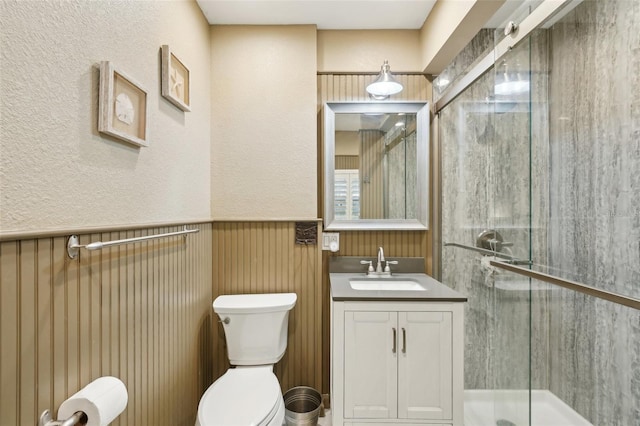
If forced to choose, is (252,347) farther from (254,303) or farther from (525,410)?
(525,410)

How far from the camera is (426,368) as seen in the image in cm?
152

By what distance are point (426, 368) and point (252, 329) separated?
38.4 inches

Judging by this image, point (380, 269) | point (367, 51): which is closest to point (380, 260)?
point (380, 269)

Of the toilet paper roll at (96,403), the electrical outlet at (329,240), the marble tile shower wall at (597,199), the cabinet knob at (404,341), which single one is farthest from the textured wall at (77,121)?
the marble tile shower wall at (597,199)

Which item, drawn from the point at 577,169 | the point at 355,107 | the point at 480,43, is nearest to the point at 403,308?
the point at 577,169

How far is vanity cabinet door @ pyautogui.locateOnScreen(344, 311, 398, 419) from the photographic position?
153 centimetres

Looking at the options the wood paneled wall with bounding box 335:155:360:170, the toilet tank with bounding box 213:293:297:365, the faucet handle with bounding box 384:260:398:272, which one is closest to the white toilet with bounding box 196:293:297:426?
the toilet tank with bounding box 213:293:297:365

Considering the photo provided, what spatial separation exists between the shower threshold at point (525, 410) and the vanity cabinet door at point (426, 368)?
9.9 inches

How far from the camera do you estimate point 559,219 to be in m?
1.34

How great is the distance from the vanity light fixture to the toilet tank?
1495mm

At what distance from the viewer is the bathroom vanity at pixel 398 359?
1.52 meters

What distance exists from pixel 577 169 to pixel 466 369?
1305mm

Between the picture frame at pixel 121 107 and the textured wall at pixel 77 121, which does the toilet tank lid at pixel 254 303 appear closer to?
the textured wall at pixel 77 121

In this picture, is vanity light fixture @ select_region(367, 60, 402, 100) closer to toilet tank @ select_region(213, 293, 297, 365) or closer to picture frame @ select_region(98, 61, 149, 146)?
picture frame @ select_region(98, 61, 149, 146)
